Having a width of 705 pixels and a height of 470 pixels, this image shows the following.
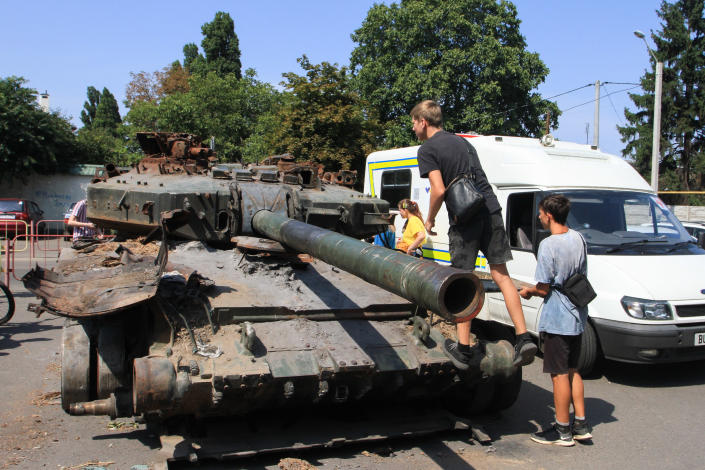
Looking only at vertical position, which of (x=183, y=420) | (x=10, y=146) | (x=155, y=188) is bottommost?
(x=183, y=420)

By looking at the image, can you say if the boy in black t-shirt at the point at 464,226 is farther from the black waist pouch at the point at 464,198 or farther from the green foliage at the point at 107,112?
the green foliage at the point at 107,112

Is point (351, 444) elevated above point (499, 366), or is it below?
below

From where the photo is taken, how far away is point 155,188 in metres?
6.13

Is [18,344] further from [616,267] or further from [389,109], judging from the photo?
[389,109]

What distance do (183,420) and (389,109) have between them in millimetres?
22526

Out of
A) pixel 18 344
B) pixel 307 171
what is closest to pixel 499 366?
pixel 307 171

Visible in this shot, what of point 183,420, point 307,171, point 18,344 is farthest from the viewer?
point 18,344

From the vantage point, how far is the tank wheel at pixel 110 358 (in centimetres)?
457

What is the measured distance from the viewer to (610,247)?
7129 mm

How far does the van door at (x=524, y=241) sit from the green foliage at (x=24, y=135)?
76.4 ft

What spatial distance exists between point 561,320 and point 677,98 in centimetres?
2991

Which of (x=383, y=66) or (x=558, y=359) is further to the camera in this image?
(x=383, y=66)

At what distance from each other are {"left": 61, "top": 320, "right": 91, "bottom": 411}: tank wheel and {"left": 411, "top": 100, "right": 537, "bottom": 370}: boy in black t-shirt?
270 cm

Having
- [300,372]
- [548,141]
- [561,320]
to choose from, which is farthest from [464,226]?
[548,141]
